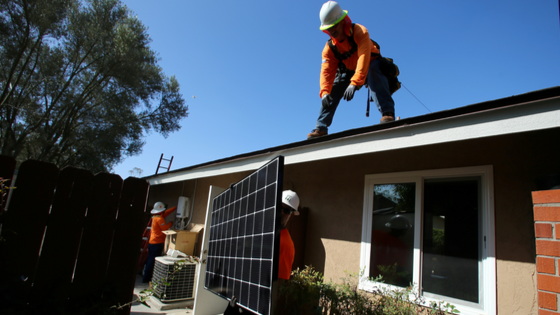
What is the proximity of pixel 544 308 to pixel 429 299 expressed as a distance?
1394mm

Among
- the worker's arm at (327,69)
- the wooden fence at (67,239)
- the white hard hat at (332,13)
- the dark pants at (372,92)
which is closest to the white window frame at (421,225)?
the dark pants at (372,92)

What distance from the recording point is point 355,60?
14.9ft

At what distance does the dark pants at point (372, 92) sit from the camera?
13.6 ft

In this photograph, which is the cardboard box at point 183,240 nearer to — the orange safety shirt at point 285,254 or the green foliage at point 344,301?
the green foliage at point 344,301

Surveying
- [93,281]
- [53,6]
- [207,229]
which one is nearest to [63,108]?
[53,6]

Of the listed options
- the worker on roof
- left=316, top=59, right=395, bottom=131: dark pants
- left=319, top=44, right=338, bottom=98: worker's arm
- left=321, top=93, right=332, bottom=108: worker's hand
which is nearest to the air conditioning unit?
the worker on roof

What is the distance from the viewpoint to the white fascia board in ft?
6.95

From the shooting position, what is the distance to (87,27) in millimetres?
15547

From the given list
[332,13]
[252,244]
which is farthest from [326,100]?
[252,244]

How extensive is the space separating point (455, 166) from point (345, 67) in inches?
92.4

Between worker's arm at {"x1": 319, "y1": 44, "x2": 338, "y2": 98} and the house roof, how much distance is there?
1.18 meters

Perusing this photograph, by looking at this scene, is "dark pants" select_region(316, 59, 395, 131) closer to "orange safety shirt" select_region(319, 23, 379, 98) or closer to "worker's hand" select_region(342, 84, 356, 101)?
"orange safety shirt" select_region(319, 23, 379, 98)

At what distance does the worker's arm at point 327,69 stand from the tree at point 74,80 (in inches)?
600

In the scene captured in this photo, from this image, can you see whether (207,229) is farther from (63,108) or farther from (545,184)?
(63,108)
